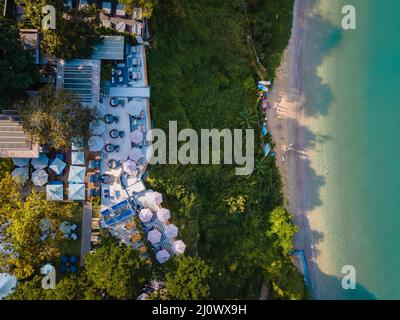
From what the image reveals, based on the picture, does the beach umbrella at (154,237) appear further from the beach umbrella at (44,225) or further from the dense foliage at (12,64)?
the dense foliage at (12,64)

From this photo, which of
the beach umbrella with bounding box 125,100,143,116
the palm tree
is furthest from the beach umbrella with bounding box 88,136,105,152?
the palm tree

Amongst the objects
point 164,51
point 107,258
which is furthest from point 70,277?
point 164,51

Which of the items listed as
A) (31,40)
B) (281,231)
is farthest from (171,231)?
(31,40)

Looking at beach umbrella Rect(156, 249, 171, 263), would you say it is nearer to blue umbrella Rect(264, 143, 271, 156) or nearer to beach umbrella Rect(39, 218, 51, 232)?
beach umbrella Rect(39, 218, 51, 232)

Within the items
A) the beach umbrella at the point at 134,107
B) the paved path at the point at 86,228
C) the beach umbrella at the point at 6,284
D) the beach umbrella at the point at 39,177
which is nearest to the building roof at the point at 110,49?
the beach umbrella at the point at 134,107

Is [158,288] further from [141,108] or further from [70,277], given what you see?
[141,108]

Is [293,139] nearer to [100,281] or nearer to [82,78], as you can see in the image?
[82,78]
